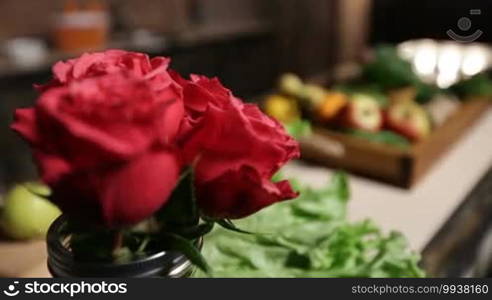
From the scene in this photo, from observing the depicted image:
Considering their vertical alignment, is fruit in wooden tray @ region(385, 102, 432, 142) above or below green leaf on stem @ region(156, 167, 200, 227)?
below

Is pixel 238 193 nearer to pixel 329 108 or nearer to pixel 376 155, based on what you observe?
pixel 376 155

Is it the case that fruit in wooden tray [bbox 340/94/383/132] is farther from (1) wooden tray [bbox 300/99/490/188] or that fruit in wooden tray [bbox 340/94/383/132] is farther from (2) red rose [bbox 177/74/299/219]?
(2) red rose [bbox 177/74/299/219]

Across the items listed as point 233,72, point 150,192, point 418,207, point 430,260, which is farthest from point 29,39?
point 150,192

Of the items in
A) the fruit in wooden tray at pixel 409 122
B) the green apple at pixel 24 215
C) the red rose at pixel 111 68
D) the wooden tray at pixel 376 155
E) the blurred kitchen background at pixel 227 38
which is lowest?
the blurred kitchen background at pixel 227 38

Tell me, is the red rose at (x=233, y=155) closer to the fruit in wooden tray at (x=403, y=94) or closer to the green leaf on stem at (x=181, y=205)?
the green leaf on stem at (x=181, y=205)

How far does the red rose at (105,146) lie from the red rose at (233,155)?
0.14 ft

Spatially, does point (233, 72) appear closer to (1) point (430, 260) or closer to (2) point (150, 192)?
(1) point (430, 260)

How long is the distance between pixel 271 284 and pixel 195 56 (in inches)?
114

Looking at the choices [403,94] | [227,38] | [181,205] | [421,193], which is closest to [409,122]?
[421,193]

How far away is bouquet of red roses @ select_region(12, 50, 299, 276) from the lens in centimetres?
26

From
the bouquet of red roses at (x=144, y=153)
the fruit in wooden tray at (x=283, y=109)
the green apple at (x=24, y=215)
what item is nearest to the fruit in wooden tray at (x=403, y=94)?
the fruit in wooden tray at (x=283, y=109)

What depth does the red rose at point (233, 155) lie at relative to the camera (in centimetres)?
31

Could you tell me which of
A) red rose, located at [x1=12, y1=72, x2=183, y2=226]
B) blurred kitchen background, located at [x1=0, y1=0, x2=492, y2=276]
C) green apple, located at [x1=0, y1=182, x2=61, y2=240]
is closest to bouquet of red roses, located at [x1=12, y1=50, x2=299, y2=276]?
red rose, located at [x1=12, y1=72, x2=183, y2=226]

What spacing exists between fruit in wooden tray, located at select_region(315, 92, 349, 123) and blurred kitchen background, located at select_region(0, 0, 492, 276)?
0.39 m
